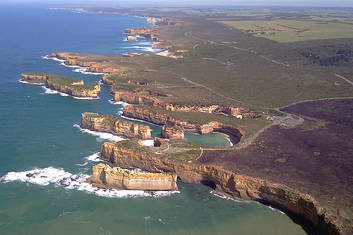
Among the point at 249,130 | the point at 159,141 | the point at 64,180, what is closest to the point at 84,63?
the point at 159,141

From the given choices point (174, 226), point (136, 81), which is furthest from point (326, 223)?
point (136, 81)

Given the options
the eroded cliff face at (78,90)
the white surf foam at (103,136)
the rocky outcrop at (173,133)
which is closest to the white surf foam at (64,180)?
the white surf foam at (103,136)

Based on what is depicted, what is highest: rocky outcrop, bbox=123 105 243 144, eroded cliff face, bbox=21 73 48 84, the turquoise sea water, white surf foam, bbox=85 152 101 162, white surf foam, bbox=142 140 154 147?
eroded cliff face, bbox=21 73 48 84

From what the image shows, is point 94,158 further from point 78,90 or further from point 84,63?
point 84,63

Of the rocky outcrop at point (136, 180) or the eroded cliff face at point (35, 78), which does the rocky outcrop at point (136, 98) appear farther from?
the rocky outcrop at point (136, 180)

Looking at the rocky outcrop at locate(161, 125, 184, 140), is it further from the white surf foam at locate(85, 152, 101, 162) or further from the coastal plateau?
the white surf foam at locate(85, 152, 101, 162)

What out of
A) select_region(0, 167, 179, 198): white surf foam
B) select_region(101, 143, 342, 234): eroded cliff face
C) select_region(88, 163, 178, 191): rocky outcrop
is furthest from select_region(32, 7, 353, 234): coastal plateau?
select_region(0, 167, 179, 198): white surf foam
